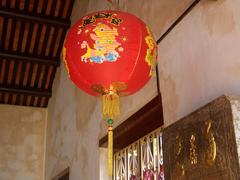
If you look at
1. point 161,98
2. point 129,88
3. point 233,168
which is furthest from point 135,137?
point 233,168

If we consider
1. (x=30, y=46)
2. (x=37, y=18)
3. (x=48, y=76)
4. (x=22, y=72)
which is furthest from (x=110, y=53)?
(x=48, y=76)

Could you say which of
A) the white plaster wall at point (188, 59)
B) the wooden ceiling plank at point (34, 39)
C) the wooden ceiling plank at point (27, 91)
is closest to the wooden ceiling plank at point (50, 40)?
the wooden ceiling plank at point (34, 39)

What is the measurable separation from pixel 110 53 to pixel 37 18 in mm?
5048

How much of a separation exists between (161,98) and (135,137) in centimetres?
95

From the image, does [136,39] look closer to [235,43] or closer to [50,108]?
[235,43]

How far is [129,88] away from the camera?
242 centimetres

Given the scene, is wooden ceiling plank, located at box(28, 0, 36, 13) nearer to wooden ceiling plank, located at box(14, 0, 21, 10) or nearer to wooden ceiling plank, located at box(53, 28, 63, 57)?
wooden ceiling plank, located at box(14, 0, 21, 10)

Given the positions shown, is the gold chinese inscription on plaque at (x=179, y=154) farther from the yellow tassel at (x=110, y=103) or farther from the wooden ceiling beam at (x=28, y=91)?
the wooden ceiling beam at (x=28, y=91)

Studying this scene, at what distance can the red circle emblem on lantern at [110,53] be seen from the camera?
2293 millimetres

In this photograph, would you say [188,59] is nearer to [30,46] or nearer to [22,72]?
[30,46]

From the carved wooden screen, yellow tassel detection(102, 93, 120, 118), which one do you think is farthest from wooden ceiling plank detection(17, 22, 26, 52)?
yellow tassel detection(102, 93, 120, 118)

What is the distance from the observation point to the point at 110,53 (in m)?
2.28

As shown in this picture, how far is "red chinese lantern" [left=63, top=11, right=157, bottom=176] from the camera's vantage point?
229 centimetres

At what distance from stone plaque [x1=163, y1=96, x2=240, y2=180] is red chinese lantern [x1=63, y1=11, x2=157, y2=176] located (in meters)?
0.40
